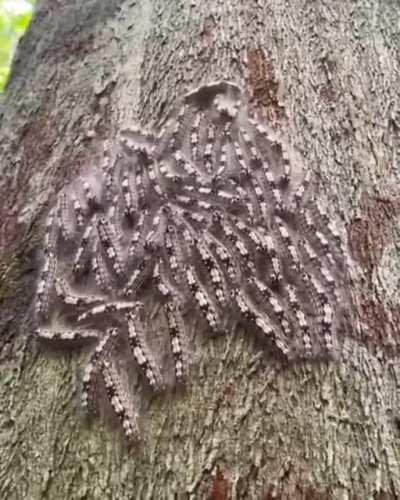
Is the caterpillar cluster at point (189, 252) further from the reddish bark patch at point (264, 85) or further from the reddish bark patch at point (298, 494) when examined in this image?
the reddish bark patch at point (298, 494)

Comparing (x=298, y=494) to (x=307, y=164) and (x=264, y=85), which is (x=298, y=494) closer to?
(x=307, y=164)

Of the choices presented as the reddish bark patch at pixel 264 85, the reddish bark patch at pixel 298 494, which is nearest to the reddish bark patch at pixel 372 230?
the reddish bark patch at pixel 264 85

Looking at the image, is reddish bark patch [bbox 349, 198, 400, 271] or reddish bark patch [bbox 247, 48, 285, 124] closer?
reddish bark patch [bbox 349, 198, 400, 271]

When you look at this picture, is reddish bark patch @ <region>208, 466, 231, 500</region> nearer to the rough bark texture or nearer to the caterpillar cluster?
the rough bark texture

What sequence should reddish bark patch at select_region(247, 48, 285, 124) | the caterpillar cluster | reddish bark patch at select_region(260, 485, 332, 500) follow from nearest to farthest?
reddish bark patch at select_region(260, 485, 332, 500)
the caterpillar cluster
reddish bark patch at select_region(247, 48, 285, 124)

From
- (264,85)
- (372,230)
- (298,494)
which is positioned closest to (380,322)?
(372,230)

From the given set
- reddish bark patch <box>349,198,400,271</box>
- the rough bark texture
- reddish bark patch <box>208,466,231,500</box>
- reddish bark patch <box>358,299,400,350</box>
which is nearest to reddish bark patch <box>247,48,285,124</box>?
the rough bark texture

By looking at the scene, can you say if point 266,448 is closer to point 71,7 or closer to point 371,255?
point 371,255
